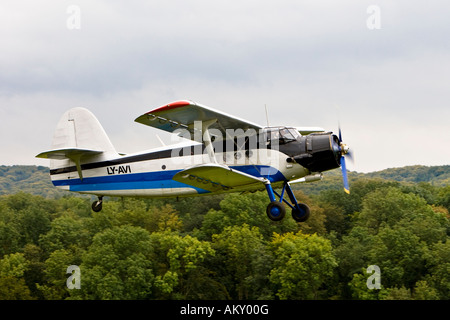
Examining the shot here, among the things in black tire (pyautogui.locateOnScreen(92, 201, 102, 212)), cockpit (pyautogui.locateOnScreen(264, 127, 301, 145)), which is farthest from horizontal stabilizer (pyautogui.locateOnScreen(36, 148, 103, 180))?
cockpit (pyautogui.locateOnScreen(264, 127, 301, 145))

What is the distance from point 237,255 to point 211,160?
43.3m

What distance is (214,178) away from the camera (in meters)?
15.6

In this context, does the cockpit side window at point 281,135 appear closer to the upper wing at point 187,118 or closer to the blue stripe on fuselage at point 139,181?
the upper wing at point 187,118

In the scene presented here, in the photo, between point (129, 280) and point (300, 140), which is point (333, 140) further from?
point (129, 280)

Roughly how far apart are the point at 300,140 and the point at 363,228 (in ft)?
166

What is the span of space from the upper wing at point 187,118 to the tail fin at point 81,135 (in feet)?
11.4

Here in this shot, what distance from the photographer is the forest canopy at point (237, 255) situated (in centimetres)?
5162

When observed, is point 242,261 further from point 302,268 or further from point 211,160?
point 211,160

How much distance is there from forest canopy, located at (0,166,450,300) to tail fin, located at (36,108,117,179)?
33.2 m

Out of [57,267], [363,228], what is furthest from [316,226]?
[57,267]

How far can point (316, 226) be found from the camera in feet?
220

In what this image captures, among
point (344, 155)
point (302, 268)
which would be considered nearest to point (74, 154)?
point (344, 155)

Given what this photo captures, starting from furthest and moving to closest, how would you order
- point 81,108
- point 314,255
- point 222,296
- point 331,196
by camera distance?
point 331,196
point 222,296
point 314,255
point 81,108

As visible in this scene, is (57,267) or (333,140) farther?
(57,267)
